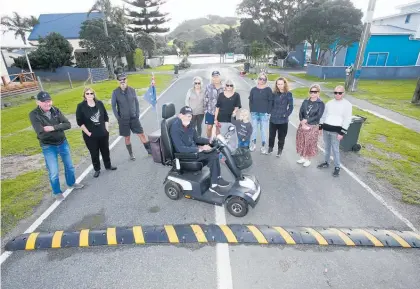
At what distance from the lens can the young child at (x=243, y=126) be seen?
6066 millimetres

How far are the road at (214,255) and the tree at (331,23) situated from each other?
27.4 meters

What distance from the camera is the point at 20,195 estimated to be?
5.53 meters

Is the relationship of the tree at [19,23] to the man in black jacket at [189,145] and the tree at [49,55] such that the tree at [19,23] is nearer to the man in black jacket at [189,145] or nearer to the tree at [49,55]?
the tree at [49,55]

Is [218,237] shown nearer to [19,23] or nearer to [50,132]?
[50,132]

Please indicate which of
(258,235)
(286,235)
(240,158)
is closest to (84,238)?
(258,235)

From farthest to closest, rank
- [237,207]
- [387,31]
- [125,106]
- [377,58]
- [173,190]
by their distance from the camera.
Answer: [387,31] < [377,58] < [125,106] < [173,190] < [237,207]

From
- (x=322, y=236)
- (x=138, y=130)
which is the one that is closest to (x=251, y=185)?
(x=322, y=236)

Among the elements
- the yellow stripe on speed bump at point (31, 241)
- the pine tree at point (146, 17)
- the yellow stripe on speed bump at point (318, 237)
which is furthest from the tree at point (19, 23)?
the yellow stripe on speed bump at point (318, 237)

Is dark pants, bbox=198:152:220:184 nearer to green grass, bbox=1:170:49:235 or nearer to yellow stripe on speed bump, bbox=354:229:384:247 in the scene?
yellow stripe on speed bump, bbox=354:229:384:247

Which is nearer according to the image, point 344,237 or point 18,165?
point 344,237

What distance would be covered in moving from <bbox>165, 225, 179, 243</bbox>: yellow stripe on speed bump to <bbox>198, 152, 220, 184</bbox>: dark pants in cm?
123

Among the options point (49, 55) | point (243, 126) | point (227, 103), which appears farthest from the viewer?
point (49, 55)

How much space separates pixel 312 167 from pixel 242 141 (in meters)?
2.16

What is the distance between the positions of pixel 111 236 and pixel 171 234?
1.04 metres
